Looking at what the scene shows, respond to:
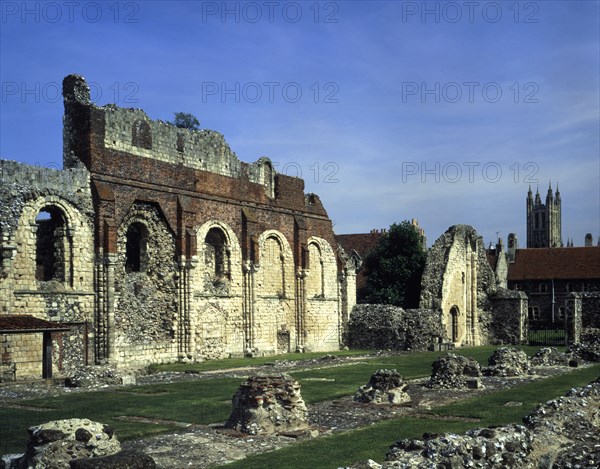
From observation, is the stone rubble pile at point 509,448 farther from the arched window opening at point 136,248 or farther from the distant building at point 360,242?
the distant building at point 360,242

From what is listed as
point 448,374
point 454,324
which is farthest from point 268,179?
point 448,374

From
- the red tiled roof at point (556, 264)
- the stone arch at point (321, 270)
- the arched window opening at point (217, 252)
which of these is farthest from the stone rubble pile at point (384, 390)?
the red tiled roof at point (556, 264)

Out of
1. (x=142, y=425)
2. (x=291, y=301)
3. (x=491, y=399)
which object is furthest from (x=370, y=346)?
(x=142, y=425)

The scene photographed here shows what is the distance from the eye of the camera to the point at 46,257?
27.1 meters

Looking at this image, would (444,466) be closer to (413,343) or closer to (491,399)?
(491,399)

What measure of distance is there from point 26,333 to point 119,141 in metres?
8.80

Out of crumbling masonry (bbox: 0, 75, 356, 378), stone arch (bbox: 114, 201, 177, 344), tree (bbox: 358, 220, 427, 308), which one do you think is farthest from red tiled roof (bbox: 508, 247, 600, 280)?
stone arch (bbox: 114, 201, 177, 344)

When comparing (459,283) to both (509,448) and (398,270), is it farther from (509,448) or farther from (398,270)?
(509,448)

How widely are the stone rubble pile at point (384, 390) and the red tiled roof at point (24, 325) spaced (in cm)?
988

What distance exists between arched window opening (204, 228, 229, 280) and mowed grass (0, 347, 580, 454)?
963 centimetres

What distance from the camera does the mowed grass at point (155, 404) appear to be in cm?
1391

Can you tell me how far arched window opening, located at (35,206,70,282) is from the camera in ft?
85.4

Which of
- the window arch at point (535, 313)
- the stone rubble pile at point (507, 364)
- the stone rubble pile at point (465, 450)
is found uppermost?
the stone rubble pile at point (465, 450)

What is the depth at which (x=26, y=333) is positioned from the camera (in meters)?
22.8
